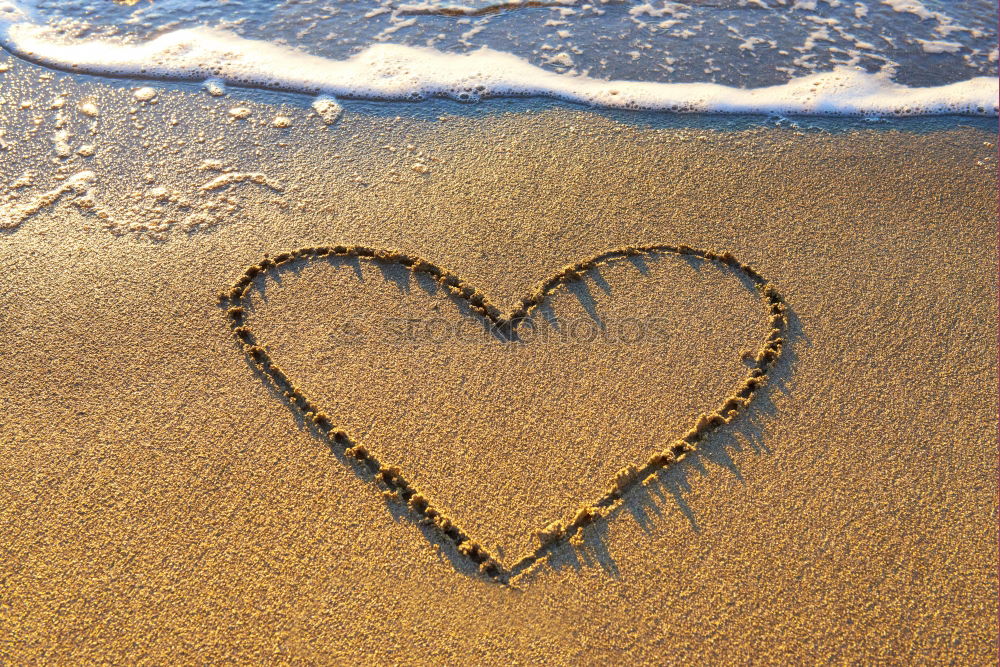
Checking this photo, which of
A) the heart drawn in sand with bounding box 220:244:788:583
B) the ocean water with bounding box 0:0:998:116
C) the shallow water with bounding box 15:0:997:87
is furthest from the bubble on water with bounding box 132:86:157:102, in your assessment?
the heart drawn in sand with bounding box 220:244:788:583

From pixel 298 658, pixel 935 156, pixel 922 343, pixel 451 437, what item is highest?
pixel 935 156

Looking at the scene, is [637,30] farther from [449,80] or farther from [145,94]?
[145,94]

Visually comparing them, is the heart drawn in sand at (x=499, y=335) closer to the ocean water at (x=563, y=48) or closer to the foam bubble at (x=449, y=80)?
the foam bubble at (x=449, y=80)

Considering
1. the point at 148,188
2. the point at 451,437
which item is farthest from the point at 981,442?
the point at 148,188

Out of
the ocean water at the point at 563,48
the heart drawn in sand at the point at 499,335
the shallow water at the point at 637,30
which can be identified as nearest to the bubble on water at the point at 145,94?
the ocean water at the point at 563,48

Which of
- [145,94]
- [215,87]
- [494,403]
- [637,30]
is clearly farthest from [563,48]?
[494,403]

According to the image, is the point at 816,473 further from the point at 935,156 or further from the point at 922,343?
the point at 935,156
